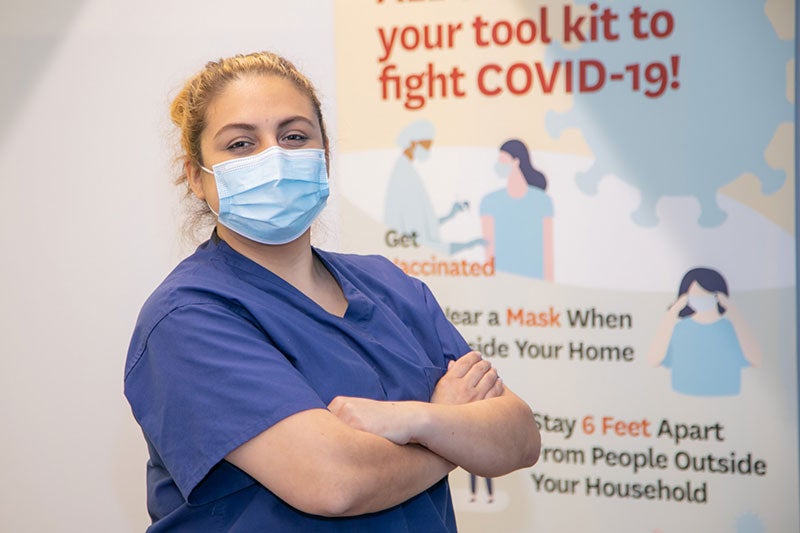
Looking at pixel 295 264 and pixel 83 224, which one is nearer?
pixel 295 264

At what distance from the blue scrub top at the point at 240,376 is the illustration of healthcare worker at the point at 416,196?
0.81 meters

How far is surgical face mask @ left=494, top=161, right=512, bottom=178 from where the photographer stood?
227cm

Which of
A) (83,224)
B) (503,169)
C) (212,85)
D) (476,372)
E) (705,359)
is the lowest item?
(705,359)

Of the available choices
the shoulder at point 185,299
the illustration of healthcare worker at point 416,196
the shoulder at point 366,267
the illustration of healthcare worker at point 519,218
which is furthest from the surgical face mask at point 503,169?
the shoulder at point 185,299

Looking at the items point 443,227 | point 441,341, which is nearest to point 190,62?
point 443,227

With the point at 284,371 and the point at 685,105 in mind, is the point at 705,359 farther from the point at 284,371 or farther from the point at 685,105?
the point at 284,371

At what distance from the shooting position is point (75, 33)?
2.72 m

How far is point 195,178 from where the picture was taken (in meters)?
1.53

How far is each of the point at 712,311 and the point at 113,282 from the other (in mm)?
1768

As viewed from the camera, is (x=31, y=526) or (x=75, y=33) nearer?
(x=75, y=33)

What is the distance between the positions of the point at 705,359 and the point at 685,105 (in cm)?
61

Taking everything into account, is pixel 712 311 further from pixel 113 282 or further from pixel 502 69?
pixel 113 282

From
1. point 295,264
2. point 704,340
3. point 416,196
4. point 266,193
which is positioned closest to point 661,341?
point 704,340

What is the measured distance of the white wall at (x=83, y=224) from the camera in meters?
2.65
